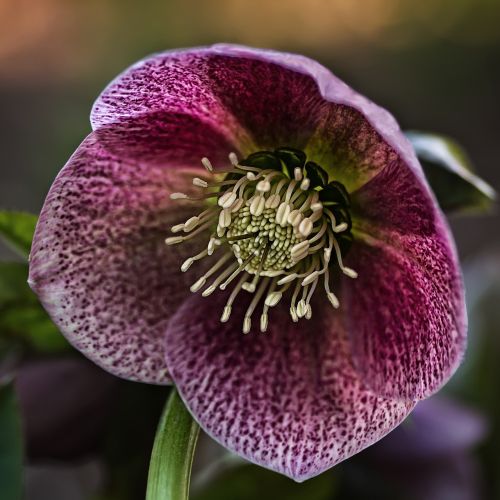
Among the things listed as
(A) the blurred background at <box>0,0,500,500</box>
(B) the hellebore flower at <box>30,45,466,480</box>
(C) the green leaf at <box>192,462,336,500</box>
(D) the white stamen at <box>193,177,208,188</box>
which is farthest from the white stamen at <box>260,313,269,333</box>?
(A) the blurred background at <box>0,0,500,500</box>

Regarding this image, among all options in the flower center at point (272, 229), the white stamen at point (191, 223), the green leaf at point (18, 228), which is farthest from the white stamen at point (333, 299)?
the green leaf at point (18, 228)

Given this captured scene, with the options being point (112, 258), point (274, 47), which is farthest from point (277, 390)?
point (274, 47)

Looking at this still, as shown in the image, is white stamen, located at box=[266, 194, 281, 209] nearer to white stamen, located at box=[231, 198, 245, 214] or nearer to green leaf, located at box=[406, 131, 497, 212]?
white stamen, located at box=[231, 198, 245, 214]

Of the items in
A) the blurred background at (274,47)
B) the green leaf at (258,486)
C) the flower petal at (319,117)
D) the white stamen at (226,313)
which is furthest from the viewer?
the blurred background at (274,47)

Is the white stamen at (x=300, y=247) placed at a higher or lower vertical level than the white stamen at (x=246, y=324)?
higher

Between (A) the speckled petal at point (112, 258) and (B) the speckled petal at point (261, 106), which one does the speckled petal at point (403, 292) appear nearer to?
(B) the speckled petal at point (261, 106)

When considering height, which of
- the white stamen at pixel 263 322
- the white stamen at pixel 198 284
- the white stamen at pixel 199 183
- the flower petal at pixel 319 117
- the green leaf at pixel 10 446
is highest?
the flower petal at pixel 319 117

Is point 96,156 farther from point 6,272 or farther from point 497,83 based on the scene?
point 497,83
